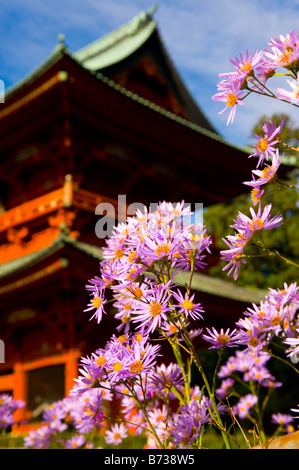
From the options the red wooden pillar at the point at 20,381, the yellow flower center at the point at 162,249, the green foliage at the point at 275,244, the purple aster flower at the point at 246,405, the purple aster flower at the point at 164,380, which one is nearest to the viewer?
the yellow flower center at the point at 162,249

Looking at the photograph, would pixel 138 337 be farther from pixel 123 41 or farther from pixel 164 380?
pixel 123 41

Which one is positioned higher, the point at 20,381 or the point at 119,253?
the point at 119,253

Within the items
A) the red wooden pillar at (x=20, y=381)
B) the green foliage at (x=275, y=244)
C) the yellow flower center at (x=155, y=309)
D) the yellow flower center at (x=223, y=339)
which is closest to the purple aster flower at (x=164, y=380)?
the yellow flower center at (x=223, y=339)

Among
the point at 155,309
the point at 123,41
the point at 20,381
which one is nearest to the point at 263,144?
the point at 155,309

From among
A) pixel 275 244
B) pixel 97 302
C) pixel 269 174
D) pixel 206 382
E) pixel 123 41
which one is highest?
pixel 123 41

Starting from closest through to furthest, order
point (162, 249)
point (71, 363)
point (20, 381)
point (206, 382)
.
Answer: point (206, 382) < point (162, 249) < point (71, 363) < point (20, 381)

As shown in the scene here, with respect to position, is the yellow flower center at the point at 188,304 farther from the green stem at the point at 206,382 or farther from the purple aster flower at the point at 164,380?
the purple aster flower at the point at 164,380

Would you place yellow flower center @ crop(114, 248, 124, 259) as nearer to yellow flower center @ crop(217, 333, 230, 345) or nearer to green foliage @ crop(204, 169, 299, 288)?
yellow flower center @ crop(217, 333, 230, 345)

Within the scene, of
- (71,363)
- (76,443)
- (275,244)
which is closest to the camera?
(76,443)

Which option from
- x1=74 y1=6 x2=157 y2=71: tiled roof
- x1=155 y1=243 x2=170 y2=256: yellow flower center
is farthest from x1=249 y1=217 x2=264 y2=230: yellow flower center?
x1=74 y1=6 x2=157 y2=71: tiled roof

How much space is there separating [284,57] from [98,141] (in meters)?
7.33

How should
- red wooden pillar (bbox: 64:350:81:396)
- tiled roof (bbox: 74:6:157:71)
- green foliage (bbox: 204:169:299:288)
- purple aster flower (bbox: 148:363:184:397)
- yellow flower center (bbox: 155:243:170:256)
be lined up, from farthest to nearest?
green foliage (bbox: 204:169:299:288)
tiled roof (bbox: 74:6:157:71)
red wooden pillar (bbox: 64:350:81:396)
purple aster flower (bbox: 148:363:184:397)
yellow flower center (bbox: 155:243:170:256)

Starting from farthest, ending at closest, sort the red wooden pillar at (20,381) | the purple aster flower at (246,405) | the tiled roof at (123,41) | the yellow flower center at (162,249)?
the tiled roof at (123,41), the red wooden pillar at (20,381), the purple aster flower at (246,405), the yellow flower center at (162,249)

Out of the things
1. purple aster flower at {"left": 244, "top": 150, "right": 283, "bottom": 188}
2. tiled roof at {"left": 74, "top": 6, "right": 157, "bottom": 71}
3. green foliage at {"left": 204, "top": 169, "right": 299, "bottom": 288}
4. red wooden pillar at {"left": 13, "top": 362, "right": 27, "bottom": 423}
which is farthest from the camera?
green foliage at {"left": 204, "top": 169, "right": 299, "bottom": 288}
